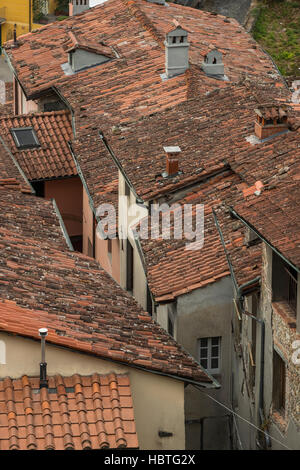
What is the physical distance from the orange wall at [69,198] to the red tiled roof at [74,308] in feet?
44.6

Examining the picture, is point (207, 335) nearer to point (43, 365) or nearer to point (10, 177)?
point (10, 177)

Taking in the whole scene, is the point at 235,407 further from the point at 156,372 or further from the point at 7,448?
the point at 7,448

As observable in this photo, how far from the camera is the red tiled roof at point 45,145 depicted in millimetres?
40438

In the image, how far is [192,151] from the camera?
101 ft

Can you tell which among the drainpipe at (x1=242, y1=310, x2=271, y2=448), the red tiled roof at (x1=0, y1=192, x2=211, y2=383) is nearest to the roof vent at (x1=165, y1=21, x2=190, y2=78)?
the red tiled roof at (x1=0, y1=192, x2=211, y2=383)

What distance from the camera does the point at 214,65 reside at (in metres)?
39.9

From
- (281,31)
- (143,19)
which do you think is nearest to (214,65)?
(143,19)

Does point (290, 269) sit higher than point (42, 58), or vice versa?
point (42, 58)

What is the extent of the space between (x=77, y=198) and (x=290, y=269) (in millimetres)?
20047

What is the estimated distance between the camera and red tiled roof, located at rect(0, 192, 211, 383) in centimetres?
2039

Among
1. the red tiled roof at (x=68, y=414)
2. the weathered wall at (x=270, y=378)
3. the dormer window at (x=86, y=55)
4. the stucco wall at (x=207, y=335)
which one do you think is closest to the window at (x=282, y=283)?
the weathered wall at (x=270, y=378)

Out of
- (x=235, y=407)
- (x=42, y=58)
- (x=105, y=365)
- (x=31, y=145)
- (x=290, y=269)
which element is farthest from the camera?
(x=42, y=58)

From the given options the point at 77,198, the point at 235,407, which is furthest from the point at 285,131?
the point at 77,198

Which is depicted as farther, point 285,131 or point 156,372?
point 285,131
